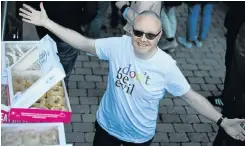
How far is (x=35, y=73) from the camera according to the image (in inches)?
143

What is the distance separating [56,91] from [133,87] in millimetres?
583

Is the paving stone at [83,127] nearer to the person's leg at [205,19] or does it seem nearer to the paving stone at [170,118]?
the paving stone at [170,118]

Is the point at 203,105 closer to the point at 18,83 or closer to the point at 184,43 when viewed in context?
the point at 18,83

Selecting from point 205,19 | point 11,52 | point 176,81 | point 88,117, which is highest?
point 11,52

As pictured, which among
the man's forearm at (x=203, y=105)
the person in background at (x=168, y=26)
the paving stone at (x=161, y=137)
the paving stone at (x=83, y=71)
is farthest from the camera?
the person in background at (x=168, y=26)

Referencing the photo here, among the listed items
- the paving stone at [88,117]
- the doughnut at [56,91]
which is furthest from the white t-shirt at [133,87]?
the paving stone at [88,117]

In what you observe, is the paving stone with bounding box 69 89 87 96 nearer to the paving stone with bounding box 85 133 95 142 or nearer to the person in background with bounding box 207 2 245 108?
the paving stone with bounding box 85 133 95 142

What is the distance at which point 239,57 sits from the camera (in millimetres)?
4070

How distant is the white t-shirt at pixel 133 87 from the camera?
11.8 feet

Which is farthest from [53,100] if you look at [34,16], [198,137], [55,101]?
[198,137]

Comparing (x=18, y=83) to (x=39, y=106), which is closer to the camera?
(x=39, y=106)

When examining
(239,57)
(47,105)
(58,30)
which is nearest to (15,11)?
(58,30)

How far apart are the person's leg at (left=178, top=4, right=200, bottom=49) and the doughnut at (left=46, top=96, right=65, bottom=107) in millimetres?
4005

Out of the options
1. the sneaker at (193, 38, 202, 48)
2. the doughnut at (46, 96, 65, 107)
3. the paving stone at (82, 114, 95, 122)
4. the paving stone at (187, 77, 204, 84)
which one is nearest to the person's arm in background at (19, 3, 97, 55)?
the doughnut at (46, 96, 65, 107)
